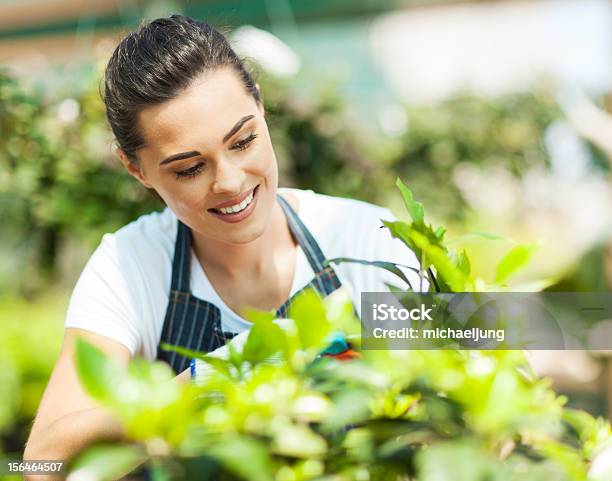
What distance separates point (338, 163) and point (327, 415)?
3.34 m

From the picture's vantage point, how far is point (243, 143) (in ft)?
4.90

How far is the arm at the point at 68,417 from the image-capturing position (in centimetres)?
131

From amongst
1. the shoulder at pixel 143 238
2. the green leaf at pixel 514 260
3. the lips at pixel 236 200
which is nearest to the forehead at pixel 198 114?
the lips at pixel 236 200

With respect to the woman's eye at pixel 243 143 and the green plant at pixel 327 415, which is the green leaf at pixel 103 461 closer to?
the green plant at pixel 327 415

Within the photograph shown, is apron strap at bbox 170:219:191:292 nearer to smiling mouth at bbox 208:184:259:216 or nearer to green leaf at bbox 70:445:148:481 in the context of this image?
smiling mouth at bbox 208:184:259:216

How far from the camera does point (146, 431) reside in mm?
681

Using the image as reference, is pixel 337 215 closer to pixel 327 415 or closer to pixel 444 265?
pixel 444 265

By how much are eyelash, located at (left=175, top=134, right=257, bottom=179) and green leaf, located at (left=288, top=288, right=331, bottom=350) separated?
744mm

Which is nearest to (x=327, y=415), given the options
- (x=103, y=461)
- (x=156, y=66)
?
(x=103, y=461)

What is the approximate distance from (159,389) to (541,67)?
16.3 feet

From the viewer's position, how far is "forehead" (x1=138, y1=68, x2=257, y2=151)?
145 centimetres

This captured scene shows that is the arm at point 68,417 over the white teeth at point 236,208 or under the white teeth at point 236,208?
under

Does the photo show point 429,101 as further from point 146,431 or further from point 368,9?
point 146,431

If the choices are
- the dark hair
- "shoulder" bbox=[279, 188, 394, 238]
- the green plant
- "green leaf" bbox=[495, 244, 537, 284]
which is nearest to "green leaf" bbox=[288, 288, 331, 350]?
the green plant
